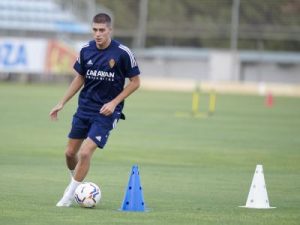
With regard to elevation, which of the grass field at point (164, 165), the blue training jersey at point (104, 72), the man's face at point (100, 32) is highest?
the man's face at point (100, 32)

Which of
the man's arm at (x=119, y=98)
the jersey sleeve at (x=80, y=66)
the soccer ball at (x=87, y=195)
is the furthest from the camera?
the jersey sleeve at (x=80, y=66)

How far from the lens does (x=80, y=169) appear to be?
Answer: 11055 mm

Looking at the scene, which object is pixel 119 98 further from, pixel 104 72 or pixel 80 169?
pixel 80 169

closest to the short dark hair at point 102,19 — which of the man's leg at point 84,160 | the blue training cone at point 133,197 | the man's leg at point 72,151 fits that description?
the man's leg at point 84,160

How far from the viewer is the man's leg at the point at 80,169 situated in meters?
11.0

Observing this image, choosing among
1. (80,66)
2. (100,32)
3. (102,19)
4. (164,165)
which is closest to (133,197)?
(80,66)

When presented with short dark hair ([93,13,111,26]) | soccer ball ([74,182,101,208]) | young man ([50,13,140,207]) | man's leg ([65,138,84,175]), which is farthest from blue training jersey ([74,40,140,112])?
soccer ball ([74,182,101,208])

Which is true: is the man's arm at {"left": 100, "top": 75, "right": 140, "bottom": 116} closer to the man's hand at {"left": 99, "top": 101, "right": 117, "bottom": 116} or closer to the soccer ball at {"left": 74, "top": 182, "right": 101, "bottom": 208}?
the man's hand at {"left": 99, "top": 101, "right": 117, "bottom": 116}

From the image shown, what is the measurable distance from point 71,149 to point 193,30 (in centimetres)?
4543

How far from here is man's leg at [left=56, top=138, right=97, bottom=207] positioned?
1100cm

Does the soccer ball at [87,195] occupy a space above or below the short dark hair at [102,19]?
below

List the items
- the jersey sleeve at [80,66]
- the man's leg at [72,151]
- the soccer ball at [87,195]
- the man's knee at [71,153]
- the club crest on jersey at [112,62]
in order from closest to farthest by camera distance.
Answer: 1. the soccer ball at [87,195]
2. the club crest on jersey at [112,62]
3. the jersey sleeve at [80,66]
4. the man's leg at [72,151]
5. the man's knee at [71,153]

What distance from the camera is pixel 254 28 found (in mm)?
55969

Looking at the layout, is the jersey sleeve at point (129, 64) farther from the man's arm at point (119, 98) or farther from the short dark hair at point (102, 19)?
the short dark hair at point (102, 19)
